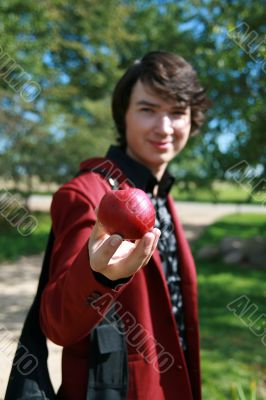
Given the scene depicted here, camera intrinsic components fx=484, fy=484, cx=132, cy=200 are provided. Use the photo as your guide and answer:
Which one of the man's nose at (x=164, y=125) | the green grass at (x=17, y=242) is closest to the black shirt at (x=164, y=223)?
the man's nose at (x=164, y=125)

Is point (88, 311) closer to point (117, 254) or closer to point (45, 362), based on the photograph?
point (117, 254)

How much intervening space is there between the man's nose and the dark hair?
0.09 meters

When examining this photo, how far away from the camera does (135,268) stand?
1.18 m

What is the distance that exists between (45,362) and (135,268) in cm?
65

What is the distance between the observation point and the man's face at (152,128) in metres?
1.80

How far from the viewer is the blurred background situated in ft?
17.2

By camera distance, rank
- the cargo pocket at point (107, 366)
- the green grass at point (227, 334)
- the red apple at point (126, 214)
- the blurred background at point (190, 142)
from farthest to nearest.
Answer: the blurred background at point (190, 142) < the green grass at point (227, 334) < the cargo pocket at point (107, 366) < the red apple at point (126, 214)

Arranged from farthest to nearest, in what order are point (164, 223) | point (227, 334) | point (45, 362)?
point (227, 334), point (164, 223), point (45, 362)

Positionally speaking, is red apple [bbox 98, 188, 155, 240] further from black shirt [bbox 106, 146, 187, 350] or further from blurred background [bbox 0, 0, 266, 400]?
blurred background [bbox 0, 0, 266, 400]

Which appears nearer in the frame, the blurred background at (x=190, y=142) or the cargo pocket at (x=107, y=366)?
the cargo pocket at (x=107, y=366)

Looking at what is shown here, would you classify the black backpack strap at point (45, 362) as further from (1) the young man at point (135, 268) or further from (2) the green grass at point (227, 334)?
(2) the green grass at point (227, 334)

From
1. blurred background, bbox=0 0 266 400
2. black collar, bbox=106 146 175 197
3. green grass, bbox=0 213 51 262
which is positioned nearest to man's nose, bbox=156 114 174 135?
black collar, bbox=106 146 175 197

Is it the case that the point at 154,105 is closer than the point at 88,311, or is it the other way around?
the point at 88,311

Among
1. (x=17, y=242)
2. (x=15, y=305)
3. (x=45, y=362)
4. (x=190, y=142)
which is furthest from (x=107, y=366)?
(x=17, y=242)
